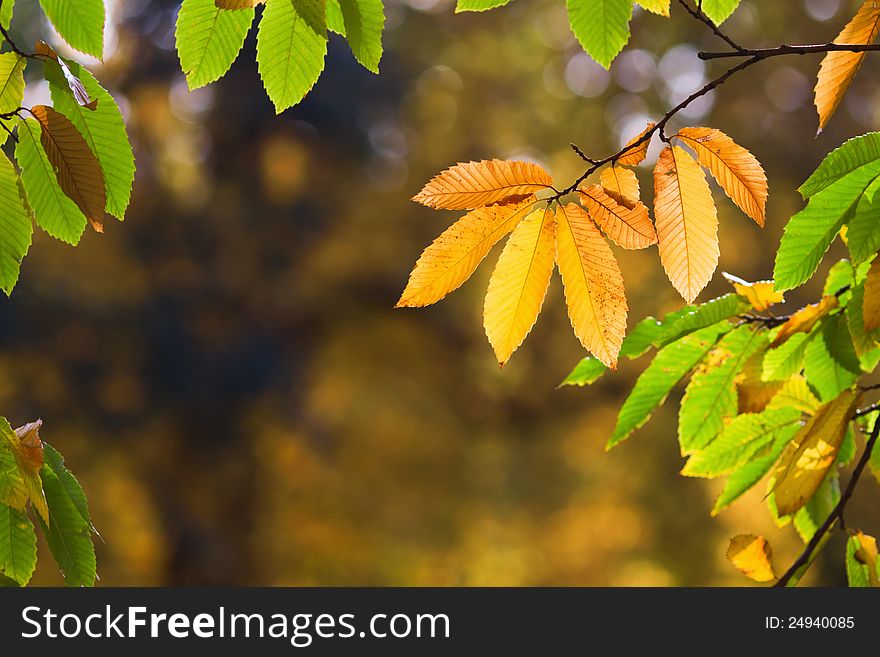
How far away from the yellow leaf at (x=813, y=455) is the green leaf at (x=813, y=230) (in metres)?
0.18

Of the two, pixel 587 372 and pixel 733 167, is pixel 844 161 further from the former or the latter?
pixel 587 372

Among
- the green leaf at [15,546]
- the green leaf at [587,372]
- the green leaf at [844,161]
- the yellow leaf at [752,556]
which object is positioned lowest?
the green leaf at [15,546]

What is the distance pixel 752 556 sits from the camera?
3.22 ft

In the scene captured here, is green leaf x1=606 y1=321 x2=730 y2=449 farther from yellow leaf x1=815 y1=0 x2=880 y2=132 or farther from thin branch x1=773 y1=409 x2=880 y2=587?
yellow leaf x1=815 y1=0 x2=880 y2=132

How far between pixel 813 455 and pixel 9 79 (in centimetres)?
79

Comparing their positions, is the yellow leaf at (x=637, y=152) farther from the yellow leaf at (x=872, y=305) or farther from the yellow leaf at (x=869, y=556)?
the yellow leaf at (x=869, y=556)

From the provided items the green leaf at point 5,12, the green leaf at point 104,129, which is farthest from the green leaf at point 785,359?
the green leaf at point 5,12

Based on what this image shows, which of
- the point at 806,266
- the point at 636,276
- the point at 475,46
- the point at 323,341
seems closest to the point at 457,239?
the point at 806,266

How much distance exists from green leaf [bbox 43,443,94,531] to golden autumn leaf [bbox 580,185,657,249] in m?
0.52

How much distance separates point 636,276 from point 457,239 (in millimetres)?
5845

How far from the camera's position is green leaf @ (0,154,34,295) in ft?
2.42

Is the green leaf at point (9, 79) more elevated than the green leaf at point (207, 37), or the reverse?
the green leaf at point (207, 37)

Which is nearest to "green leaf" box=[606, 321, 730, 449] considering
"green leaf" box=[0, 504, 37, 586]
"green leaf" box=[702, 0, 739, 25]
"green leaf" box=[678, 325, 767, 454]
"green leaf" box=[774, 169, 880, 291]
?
"green leaf" box=[678, 325, 767, 454]

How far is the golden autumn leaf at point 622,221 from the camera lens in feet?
2.24
